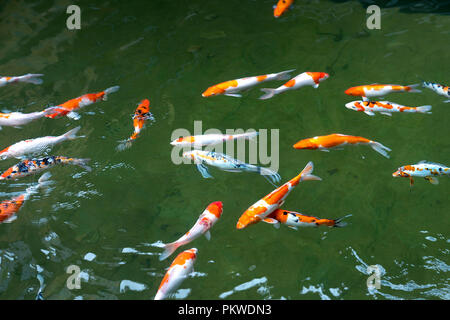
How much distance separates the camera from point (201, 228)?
3545 millimetres

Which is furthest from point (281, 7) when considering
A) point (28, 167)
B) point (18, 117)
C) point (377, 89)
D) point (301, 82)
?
point (28, 167)

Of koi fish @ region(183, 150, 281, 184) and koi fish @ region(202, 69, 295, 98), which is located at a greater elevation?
koi fish @ region(202, 69, 295, 98)

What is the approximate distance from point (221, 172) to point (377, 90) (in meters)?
1.77

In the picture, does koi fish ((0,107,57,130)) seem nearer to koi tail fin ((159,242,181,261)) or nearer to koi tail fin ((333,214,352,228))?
koi tail fin ((159,242,181,261))

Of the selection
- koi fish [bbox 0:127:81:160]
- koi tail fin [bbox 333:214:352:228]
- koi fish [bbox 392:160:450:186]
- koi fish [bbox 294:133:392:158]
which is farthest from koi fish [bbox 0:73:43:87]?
koi fish [bbox 392:160:450:186]

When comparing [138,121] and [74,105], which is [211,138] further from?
[74,105]

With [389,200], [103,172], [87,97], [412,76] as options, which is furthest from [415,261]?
[87,97]

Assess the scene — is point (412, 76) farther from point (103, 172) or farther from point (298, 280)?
point (103, 172)

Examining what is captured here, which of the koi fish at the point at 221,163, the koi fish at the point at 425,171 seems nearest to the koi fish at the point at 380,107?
the koi fish at the point at 425,171

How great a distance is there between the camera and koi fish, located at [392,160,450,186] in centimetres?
383

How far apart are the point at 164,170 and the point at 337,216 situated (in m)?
1.71

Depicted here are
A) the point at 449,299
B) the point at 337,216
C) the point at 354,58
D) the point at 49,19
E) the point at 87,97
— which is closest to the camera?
the point at 449,299

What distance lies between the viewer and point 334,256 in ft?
11.6

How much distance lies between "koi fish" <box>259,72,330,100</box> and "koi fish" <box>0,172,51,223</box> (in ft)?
7.61
